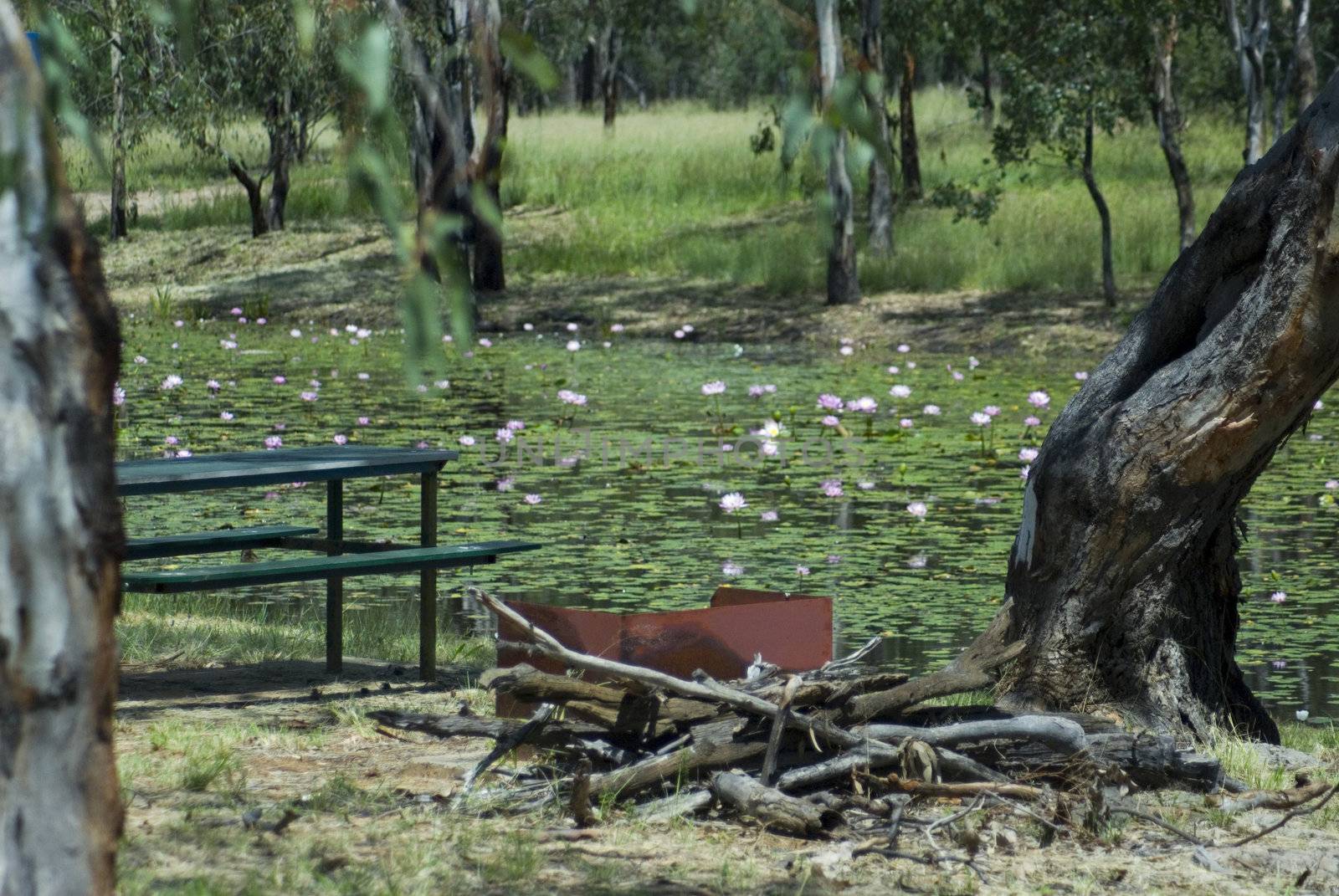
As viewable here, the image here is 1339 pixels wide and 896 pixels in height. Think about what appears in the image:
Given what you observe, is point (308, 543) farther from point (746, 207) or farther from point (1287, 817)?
point (746, 207)

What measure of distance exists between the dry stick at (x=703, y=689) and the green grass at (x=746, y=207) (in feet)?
41.1

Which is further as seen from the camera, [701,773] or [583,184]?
[583,184]

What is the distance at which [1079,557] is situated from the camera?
159 inches

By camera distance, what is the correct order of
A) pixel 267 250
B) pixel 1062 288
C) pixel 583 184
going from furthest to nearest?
pixel 583 184
pixel 267 250
pixel 1062 288

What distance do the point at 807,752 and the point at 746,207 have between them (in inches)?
903

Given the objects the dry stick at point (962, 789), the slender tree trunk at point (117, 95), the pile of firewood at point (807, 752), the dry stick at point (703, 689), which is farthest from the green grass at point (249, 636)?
the dry stick at point (962, 789)

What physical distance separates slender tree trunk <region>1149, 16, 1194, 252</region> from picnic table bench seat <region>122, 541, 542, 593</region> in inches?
577

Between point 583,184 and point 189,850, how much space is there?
81.0 ft

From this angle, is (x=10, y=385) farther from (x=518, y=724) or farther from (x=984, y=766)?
(x=984, y=766)

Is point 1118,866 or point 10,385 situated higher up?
point 10,385

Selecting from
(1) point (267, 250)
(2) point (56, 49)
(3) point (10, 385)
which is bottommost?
(1) point (267, 250)

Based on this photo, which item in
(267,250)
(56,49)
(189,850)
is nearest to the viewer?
(56,49)

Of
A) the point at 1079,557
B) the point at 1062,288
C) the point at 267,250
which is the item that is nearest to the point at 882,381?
the point at 1062,288

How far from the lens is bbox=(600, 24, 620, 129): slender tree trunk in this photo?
3731cm
